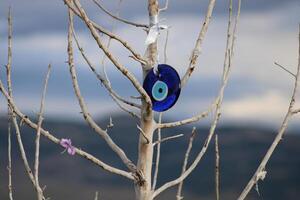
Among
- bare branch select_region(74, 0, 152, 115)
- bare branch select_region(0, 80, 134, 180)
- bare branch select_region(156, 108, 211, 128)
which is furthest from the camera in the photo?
bare branch select_region(156, 108, 211, 128)

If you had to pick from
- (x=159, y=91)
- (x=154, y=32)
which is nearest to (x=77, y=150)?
(x=159, y=91)

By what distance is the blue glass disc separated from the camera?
6.38 feet

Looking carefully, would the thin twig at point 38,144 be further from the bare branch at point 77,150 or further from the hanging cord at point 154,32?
the hanging cord at point 154,32

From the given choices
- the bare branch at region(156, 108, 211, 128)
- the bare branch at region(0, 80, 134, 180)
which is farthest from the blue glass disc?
the bare branch at region(0, 80, 134, 180)

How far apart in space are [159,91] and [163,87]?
0.8 inches

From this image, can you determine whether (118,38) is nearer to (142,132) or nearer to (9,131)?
(142,132)

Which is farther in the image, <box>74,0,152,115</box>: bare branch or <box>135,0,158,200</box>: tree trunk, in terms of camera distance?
<box>135,0,158,200</box>: tree trunk

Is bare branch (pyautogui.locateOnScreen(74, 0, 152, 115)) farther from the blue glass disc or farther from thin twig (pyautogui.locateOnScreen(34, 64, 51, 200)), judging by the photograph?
thin twig (pyautogui.locateOnScreen(34, 64, 51, 200))

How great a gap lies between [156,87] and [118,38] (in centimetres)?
22

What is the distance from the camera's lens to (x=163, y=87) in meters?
1.95

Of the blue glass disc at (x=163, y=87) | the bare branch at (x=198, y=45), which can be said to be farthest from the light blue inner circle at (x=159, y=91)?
the bare branch at (x=198, y=45)

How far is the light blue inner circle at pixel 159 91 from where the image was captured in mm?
1947

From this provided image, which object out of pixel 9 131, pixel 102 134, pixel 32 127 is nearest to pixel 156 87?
pixel 102 134

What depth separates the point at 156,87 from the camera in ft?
6.39
